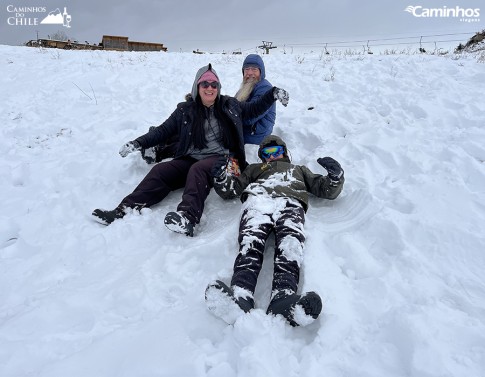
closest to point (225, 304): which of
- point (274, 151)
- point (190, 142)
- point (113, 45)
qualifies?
point (274, 151)

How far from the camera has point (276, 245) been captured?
310 centimetres

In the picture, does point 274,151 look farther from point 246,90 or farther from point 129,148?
point 129,148

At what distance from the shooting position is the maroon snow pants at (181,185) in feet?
12.8

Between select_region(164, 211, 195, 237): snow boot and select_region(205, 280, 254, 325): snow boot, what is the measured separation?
1139 mm

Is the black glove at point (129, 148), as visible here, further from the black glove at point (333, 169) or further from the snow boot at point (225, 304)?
the snow boot at point (225, 304)

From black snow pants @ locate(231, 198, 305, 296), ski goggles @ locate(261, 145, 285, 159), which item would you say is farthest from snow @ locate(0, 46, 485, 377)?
ski goggles @ locate(261, 145, 285, 159)

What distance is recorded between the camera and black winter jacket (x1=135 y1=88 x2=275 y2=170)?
4527 mm

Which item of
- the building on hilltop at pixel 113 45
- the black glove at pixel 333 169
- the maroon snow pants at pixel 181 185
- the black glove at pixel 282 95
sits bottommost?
the maroon snow pants at pixel 181 185

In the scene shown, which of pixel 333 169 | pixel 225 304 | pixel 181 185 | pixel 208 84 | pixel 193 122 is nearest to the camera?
pixel 225 304

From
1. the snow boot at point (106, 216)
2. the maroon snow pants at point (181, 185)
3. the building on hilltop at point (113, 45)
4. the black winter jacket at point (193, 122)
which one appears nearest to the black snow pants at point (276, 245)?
the maroon snow pants at point (181, 185)

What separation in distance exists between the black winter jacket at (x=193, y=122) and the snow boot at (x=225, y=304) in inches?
97.8

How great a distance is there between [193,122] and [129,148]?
3.03ft

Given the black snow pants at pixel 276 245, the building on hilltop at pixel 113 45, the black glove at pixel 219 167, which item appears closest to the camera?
the black snow pants at pixel 276 245

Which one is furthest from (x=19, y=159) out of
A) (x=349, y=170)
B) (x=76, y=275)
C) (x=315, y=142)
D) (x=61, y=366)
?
(x=349, y=170)
